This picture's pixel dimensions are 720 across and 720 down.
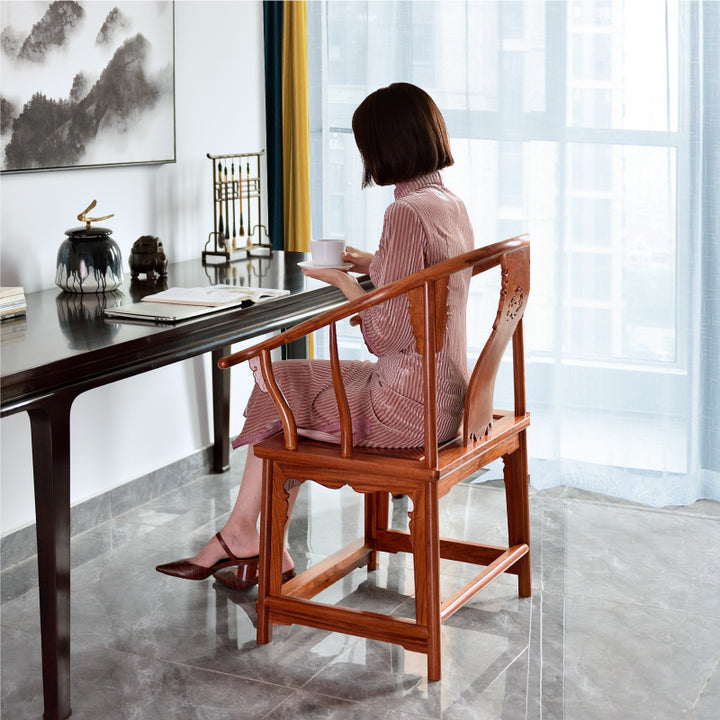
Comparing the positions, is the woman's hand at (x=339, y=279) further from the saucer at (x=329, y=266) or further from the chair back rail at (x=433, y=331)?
the chair back rail at (x=433, y=331)

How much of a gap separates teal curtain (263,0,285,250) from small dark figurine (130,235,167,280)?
1.05 metres

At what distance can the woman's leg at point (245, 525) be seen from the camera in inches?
110

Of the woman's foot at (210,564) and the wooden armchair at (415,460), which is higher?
the wooden armchair at (415,460)

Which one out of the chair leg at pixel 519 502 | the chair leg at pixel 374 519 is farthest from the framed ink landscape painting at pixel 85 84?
the chair leg at pixel 519 502

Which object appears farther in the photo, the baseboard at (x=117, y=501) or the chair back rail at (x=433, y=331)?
the baseboard at (x=117, y=501)

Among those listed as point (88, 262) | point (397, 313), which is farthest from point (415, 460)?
point (88, 262)

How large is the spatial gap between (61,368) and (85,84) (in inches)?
50.6

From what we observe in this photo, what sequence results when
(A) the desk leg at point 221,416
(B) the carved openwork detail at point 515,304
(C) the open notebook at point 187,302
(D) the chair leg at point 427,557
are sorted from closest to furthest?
1. (D) the chair leg at point 427,557
2. (B) the carved openwork detail at point 515,304
3. (C) the open notebook at point 187,302
4. (A) the desk leg at point 221,416

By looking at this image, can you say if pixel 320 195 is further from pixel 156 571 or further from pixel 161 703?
pixel 161 703

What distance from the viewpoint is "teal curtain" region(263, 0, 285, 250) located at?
4051 millimetres

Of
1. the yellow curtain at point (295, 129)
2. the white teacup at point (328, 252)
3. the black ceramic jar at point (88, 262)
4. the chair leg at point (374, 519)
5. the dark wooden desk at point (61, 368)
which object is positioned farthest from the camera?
the yellow curtain at point (295, 129)

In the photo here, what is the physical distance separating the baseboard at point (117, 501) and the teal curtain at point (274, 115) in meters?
0.93

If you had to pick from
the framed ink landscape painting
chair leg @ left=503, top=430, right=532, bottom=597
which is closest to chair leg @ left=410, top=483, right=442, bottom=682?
chair leg @ left=503, top=430, right=532, bottom=597

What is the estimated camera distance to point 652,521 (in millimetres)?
3480
